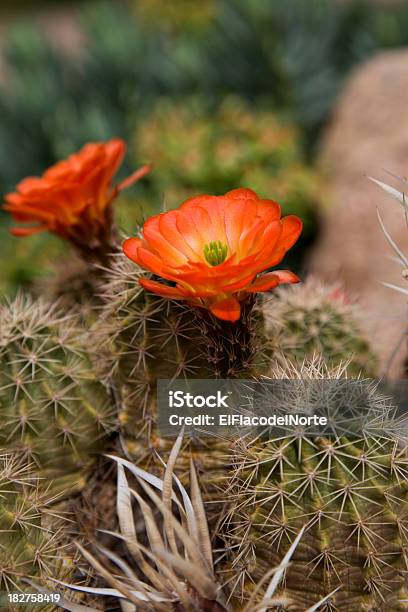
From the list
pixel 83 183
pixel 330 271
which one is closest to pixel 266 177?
pixel 330 271

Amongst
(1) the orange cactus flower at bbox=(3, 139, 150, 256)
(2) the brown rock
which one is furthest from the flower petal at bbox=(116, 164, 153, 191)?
(2) the brown rock

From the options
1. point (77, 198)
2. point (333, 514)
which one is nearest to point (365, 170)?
point (77, 198)

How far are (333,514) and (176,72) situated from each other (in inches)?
115

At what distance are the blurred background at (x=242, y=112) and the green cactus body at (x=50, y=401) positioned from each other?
138cm

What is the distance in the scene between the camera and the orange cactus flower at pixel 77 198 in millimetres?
1160

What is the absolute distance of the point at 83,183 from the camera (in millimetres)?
1159

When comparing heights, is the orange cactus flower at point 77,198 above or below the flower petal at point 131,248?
below

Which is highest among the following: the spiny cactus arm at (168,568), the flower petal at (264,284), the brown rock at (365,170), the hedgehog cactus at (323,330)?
the flower petal at (264,284)

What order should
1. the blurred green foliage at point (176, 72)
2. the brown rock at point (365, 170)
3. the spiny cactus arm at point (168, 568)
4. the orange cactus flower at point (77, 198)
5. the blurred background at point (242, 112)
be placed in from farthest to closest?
the blurred green foliage at point (176, 72) < the blurred background at point (242, 112) < the brown rock at point (365, 170) < the orange cactus flower at point (77, 198) < the spiny cactus arm at point (168, 568)

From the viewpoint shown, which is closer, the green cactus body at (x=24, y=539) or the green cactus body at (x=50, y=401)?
Answer: the green cactus body at (x=24, y=539)

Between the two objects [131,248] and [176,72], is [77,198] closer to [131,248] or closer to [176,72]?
[131,248]

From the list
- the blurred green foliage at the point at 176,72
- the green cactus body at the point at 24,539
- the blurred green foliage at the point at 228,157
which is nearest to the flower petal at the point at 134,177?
the green cactus body at the point at 24,539

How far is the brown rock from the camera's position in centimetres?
243

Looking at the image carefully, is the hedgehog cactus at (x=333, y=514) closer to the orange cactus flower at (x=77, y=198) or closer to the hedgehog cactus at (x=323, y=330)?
the hedgehog cactus at (x=323, y=330)
